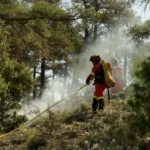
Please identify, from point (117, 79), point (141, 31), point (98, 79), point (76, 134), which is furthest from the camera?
point (117, 79)

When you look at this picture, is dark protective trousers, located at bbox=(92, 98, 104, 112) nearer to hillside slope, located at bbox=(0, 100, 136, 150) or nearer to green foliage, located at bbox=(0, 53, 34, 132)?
hillside slope, located at bbox=(0, 100, 136, 150)

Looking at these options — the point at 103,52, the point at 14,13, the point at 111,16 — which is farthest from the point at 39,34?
the point at 103,52

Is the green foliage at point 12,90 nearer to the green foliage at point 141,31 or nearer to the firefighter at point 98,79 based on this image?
the firefighter at point 98,79

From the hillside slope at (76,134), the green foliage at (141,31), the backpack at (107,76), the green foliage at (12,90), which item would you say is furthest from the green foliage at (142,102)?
the green foliage at (141,31)

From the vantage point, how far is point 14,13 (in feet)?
39.8

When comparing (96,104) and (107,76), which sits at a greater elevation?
(107,76)

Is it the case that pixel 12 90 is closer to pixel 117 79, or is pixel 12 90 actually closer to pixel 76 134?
pixel 117 79

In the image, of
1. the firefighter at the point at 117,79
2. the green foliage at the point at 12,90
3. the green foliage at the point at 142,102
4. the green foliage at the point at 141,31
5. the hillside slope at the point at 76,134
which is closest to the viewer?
the green foliage at the point at 142,102

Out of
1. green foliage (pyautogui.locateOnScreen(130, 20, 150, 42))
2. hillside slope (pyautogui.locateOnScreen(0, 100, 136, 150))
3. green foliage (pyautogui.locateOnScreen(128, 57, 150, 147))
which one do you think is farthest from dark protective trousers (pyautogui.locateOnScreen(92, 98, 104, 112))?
green foliage (pyautogui.locateOnScreen(128, 57, 150, 147))

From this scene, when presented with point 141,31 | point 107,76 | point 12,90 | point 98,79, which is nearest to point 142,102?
point 107,76

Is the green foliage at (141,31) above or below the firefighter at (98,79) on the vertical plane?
above

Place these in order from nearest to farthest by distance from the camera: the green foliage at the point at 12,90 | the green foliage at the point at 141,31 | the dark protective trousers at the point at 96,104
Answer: the dark protective trousers at the point at 96,104
the green foliage at the point at 12,90
the green foliage at the point at 141,31

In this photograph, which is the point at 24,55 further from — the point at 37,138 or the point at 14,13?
the point at 37,138

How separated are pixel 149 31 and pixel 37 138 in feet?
19.5
